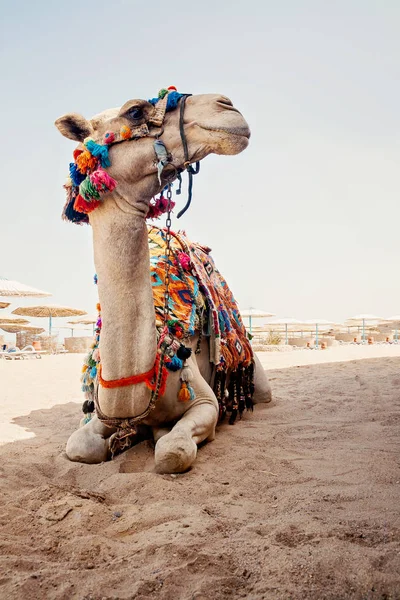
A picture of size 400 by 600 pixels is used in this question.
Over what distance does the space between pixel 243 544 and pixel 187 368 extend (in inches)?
65.3

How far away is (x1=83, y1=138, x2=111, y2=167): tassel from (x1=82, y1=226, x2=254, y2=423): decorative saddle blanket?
2.70 feet

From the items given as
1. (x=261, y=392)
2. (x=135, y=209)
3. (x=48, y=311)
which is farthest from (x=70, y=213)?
(x=48, y=311)

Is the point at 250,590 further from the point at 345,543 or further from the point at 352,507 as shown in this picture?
the point at 352,507

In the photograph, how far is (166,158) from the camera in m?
2.90

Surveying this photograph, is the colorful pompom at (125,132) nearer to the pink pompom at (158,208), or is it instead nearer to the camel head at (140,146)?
the camel head at (140,146)

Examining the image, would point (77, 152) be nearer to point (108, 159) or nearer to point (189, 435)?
point (108, 159)

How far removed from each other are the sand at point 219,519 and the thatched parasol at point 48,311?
21701 mm

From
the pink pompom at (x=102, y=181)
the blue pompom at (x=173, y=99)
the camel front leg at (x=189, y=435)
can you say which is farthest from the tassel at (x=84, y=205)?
the camel front leg at (x=189, y=435)

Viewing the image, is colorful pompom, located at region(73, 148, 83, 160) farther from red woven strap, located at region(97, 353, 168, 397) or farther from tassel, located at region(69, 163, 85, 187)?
red woven strap, located at region(97, 353, 168, 397)

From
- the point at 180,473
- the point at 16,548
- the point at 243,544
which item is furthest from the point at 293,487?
the point at 16,548

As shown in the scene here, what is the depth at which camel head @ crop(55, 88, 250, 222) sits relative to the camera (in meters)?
2.86

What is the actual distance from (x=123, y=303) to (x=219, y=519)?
1.23 m

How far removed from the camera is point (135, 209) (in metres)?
2.94

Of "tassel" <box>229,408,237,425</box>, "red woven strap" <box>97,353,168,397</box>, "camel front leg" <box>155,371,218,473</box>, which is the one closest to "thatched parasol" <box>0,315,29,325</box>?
"tassel" <box>229,408,237,425</box>
